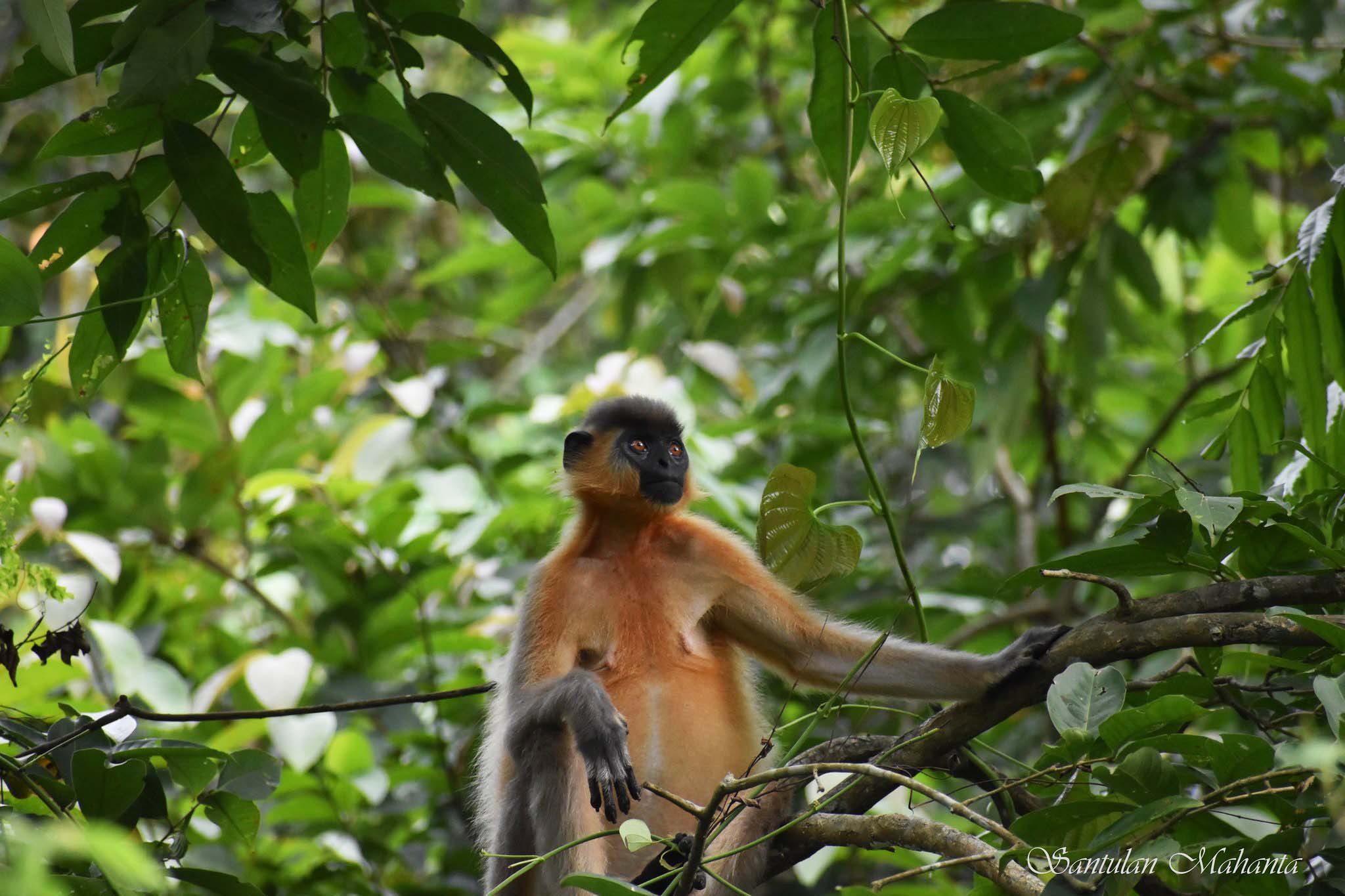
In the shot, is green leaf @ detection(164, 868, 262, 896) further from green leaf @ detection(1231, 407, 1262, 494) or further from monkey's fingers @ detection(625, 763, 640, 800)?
green leaf @ detection(1231, 407, 1262, 494)

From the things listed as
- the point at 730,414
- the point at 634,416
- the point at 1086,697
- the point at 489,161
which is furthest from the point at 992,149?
the point at 730,414

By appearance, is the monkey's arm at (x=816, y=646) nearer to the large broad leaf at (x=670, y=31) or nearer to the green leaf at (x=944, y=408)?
the green leaf at (x=944, y=408)

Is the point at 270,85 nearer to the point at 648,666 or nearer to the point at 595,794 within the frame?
the point at 595,794

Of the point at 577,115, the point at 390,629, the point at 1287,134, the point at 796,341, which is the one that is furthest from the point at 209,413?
the point at 1287,134

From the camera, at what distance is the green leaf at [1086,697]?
2.25 m

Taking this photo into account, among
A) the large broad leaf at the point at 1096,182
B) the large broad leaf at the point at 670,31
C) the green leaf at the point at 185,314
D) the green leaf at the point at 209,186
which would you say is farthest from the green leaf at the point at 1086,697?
the large broad leaf at the point at 1096,182

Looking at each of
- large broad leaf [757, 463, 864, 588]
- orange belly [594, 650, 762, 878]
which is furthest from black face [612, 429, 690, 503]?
large broad leaf [757, 463, 864, 588]

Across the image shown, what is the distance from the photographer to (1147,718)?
2199 mm

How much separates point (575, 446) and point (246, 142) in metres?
2.13

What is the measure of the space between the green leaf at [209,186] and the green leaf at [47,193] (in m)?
0.20

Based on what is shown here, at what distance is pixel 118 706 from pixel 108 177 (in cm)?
118

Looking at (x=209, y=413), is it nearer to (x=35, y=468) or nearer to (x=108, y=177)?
(x=35, y=468)

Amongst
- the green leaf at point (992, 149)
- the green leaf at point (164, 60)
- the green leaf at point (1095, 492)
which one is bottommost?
the green leaf at point (1095, 492)

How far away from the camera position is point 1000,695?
9.65 feet
